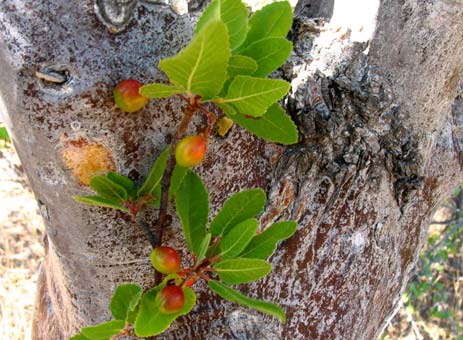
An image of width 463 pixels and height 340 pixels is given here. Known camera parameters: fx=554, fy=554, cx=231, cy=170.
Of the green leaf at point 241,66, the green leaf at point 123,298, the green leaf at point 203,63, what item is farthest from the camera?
the green leaf at point 123,298

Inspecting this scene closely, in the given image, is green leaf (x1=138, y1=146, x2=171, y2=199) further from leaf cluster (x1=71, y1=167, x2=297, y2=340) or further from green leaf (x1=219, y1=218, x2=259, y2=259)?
green leaf (x1=219, y1=218, x2=259, y2=259)

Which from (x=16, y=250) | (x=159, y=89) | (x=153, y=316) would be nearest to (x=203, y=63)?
(x=159, y=89)

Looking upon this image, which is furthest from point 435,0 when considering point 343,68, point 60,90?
point 60,90

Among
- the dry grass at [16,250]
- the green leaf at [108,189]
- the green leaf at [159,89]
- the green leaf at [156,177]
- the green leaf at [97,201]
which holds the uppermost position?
the green leaf at [159,89]

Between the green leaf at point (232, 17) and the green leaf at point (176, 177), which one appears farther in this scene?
the green leaf at point (176, 177)

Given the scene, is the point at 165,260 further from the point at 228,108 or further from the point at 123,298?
the point at 228,108

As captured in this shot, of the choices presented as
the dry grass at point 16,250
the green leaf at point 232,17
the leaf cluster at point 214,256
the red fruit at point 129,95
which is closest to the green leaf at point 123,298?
the leaf cluster at point 214,256

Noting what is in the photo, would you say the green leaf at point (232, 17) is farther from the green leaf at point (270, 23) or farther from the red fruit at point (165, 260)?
the red fruit at point (165, 260)

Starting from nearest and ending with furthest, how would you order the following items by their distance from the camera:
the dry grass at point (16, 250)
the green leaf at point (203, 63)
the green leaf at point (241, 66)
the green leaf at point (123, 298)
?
the green leaf at point (203, 63) → the green leaf at point (241, 66) → the green leaf at point (123, 298) → the dry grass at point (16, 250)

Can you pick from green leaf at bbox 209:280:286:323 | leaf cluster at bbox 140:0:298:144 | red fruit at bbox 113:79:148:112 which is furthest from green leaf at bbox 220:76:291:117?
green leaf at bbox 209:280:286:323
